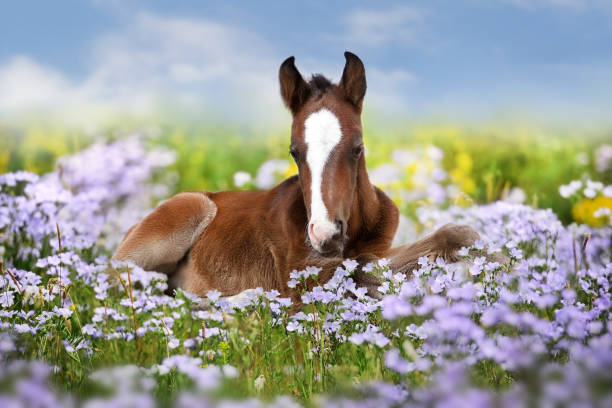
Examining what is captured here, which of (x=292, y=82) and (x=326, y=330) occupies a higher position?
(x=292, y=82)

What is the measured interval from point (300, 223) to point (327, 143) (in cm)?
89

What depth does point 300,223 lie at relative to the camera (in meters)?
4.67

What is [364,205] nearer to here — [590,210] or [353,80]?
[353,80]

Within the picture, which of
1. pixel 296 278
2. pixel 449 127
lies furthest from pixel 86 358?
pixel 449 127

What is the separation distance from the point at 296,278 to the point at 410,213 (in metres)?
5.20

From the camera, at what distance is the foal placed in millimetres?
3965

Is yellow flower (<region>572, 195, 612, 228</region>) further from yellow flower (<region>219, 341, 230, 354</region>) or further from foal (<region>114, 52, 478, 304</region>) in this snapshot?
yellow flower (<region>219, 341, 230, 354</region>)

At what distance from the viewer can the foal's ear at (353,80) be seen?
438cm

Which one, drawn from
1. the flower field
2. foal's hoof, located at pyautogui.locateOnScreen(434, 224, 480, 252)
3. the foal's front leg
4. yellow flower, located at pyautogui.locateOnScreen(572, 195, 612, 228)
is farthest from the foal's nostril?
yellow flower, located at pyautogui.locateOnScreen(572, 195, 612, 228)

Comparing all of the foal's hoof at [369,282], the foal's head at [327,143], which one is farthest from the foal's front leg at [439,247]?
the foal's head at [327,143]

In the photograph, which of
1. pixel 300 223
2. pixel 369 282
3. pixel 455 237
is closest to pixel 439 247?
pixel 455 237

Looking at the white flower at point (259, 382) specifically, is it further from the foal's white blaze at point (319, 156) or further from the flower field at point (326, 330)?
the foal's white blaze at point (319, 156)

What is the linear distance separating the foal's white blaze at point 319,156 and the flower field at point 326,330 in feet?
1.10

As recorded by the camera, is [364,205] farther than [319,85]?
Yes
